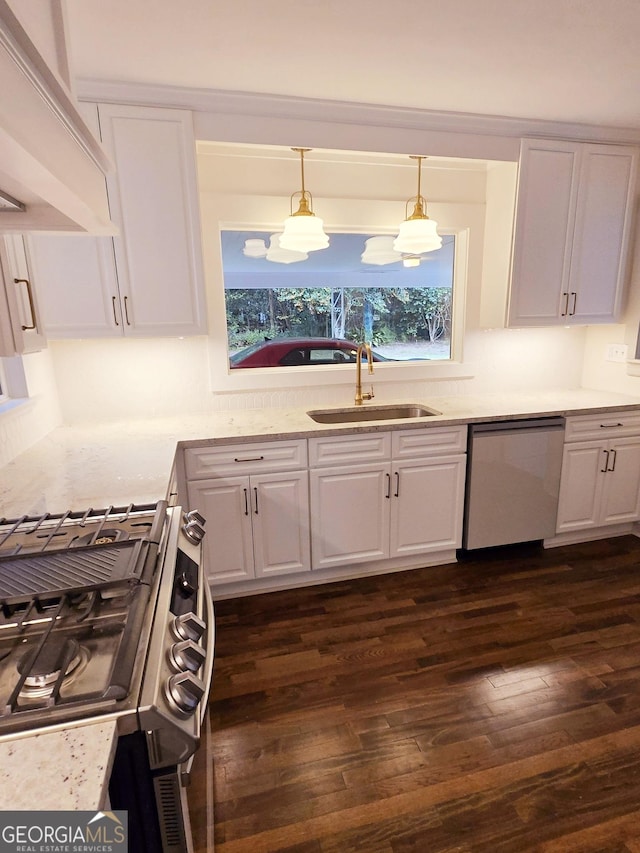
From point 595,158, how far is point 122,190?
108 inches

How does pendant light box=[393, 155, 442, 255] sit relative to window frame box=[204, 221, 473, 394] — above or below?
above

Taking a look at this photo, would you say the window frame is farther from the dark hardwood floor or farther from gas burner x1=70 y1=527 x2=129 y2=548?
gas burner x1=70 y1=527 x2=129 y2=548

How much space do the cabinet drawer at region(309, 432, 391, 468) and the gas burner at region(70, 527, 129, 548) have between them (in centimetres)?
130

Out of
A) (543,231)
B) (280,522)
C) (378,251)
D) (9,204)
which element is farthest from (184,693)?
(543,231)

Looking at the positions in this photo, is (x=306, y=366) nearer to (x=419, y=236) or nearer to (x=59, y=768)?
(x=419, y=236)

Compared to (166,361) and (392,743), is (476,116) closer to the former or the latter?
(166,361)

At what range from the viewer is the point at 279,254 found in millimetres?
2832

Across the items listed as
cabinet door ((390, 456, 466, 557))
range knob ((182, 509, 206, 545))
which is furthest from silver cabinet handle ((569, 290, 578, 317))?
range knob ((182, 509, 206, 545))

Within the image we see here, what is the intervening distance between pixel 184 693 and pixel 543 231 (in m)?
3.07

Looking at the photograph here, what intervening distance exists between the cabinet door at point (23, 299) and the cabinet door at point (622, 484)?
3218mm

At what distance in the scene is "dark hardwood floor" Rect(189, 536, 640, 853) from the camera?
1.40 m

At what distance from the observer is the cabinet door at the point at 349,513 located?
251 cm

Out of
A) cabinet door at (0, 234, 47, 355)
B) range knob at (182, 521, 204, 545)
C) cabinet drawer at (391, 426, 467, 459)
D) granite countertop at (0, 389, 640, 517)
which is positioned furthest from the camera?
cabinet drawer at (391, 426, 467, 459)

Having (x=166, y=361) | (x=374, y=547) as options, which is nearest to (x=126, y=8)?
(x=166, y=361)
